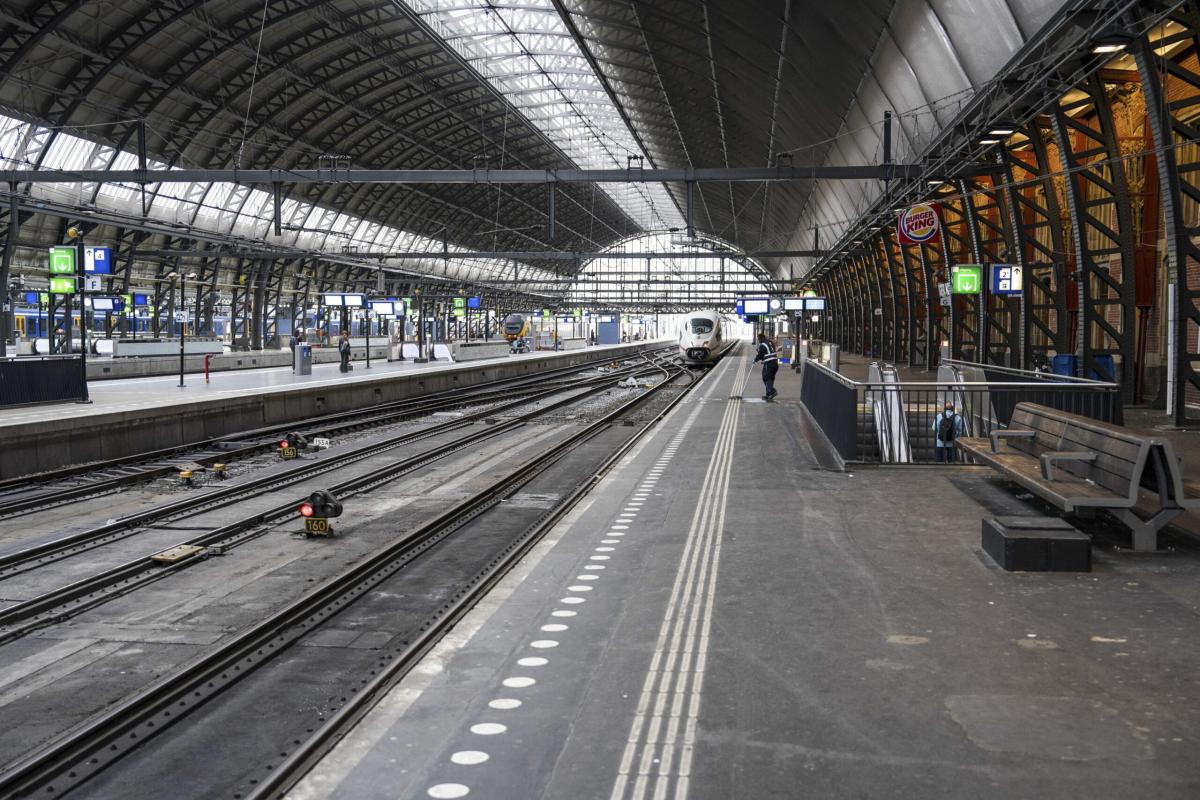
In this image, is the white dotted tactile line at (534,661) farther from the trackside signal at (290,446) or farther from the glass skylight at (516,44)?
the glass skylight at (516,44)

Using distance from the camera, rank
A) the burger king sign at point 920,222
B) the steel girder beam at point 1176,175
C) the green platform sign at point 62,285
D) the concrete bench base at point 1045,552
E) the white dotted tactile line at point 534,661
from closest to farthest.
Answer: the white dotted tactile line at point 534,661 → the concrete bench base at point 1045,552 → the steel girder beam at point 1176,175 → the burger king sign at point 920,222 → the green platform sign at point 62,285

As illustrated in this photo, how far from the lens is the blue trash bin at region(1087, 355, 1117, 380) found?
19844 millimetres

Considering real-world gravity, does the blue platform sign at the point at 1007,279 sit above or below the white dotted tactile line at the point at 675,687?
above

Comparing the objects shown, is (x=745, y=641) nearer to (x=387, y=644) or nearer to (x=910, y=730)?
(x=910, y=730)

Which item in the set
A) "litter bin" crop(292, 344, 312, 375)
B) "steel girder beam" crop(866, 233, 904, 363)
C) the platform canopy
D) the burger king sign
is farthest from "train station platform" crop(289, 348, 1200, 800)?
"steel girder beam" crop(866, 233, 904, 363)

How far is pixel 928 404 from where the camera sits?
1524cm

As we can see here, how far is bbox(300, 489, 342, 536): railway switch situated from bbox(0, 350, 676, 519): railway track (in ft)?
15.6

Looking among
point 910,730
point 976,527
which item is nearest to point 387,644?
point 910,730

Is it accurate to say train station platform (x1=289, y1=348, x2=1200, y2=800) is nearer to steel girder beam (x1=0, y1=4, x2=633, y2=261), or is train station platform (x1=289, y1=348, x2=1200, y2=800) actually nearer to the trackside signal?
the trackside signal

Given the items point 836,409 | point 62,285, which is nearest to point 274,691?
point 836,409

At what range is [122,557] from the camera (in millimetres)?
10047

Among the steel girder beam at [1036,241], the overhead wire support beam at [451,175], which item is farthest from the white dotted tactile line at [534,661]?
the overhead wire support beam at [451,175]

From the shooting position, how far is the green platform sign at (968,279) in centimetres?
2362

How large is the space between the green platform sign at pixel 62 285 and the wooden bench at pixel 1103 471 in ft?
96.8
